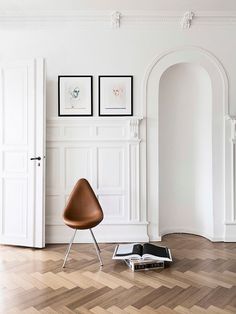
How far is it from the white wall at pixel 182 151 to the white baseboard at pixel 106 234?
1.47ft

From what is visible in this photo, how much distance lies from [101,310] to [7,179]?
2.16 metres

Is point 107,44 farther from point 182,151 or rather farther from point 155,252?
point 155,252

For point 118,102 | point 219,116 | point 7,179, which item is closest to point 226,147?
point 219,116

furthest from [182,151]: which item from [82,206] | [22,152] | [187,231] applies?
[22,152]

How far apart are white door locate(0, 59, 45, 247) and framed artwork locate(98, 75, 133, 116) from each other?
76 cm

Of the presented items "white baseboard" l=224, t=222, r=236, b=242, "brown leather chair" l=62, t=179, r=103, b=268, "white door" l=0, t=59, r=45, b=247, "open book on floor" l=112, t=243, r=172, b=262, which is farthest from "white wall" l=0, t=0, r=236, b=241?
"white baseboard" l=224, t=222, r=236, b=242

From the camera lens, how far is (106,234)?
12.4 feet

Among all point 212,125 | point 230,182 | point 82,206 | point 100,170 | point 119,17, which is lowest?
point 82,206

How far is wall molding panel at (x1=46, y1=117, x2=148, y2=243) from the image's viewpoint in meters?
3.77

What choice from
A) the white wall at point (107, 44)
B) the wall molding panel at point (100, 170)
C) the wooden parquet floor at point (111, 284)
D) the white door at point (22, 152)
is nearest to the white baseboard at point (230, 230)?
the wooden parquet floor at point (111, 284)

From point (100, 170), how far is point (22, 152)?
1.01 metres

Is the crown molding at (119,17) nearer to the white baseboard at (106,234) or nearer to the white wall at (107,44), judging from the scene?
the white wall at (107,44)

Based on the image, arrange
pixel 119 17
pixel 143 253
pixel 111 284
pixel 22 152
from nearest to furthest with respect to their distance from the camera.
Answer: pixel 111 284 < pixel 143 253 < pixel 22 152 < pixel 119 17

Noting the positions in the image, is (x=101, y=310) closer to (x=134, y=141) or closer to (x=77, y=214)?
(x=77, y=214)
